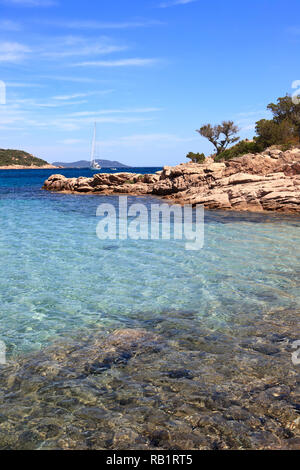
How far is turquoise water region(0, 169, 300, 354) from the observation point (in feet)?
24.7

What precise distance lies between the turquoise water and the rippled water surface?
47mm

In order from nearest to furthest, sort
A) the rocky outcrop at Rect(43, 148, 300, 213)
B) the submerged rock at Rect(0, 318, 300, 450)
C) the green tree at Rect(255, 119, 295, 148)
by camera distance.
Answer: the submerged rock at Rect(0, 318, 300, 450)
the rocky outcrop at Rect(43, 148, 300, 213)
the green tree at Rect(255, 119, 295, 148)

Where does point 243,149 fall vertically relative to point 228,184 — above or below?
above

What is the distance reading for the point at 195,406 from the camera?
4.63 m

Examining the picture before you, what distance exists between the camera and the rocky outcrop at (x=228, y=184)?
26172 mm

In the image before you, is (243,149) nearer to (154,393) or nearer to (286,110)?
(286,110)

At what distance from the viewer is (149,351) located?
6.02 meters

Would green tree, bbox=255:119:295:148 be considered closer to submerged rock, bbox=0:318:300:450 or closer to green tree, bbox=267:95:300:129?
green tree, bbox=267:95:300:129

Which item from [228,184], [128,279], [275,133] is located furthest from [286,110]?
[128,279]

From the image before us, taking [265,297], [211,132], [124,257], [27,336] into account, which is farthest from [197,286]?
[211,132]

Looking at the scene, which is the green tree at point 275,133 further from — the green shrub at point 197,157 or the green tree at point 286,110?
the green shrub at point 197,157

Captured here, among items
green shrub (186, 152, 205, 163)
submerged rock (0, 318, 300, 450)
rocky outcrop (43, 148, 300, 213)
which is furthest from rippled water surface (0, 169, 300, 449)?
green shrub (186, 152, 205, 163)

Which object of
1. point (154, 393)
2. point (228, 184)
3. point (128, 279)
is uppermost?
point (228, 184)

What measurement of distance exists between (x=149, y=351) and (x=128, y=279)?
14.0 ft
